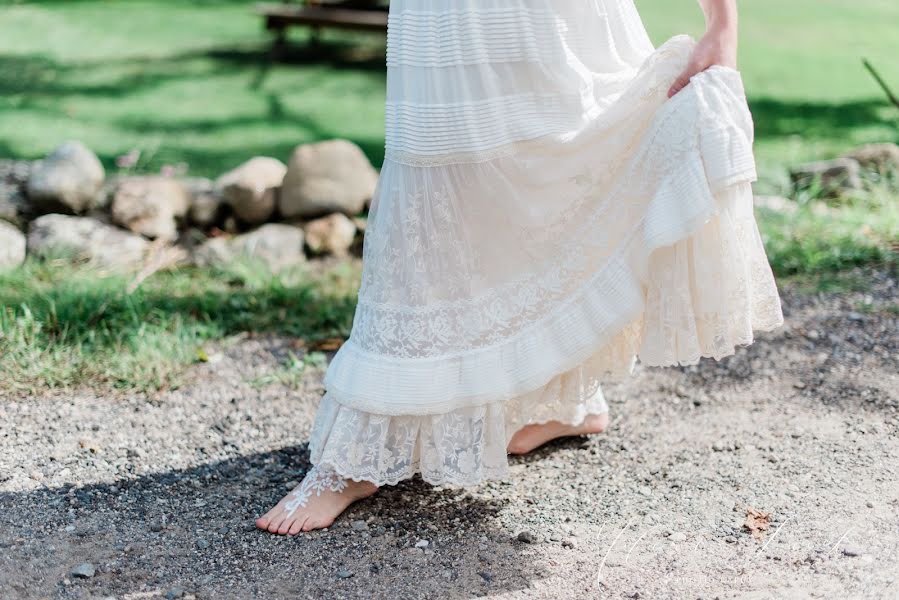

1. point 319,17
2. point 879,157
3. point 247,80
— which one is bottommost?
point 879,157

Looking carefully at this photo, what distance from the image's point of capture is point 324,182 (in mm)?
4715

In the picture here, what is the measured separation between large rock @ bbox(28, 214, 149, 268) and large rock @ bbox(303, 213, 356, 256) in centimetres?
73

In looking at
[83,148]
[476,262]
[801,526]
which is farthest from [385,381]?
[83,148]

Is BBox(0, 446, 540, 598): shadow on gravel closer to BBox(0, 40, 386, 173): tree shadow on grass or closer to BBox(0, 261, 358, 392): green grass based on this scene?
BBox(0, 261, 358, 392): green grass

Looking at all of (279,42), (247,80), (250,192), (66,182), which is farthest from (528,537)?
(279,42)

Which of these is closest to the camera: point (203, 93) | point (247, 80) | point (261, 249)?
point (261, 249)

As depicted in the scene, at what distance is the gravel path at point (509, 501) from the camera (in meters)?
2.33

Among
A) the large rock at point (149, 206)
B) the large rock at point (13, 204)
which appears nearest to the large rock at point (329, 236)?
the large rock at point (149, 206)

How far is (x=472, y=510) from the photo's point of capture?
2645 millimetres

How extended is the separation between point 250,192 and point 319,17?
2.92 m

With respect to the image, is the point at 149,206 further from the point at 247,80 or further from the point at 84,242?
the point at 247,80

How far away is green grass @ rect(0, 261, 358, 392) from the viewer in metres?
3.37
